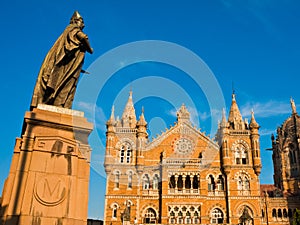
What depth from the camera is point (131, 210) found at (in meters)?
36.1

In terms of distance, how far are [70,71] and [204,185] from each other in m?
31.2

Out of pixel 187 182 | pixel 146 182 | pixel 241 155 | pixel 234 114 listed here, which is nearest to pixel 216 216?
pixel 187 182

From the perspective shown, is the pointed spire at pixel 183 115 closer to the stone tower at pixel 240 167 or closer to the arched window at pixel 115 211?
the stone tower at pixel 240 167

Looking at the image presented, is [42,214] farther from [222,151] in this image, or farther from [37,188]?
[222,151]

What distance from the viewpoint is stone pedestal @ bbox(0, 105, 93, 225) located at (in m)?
6.32

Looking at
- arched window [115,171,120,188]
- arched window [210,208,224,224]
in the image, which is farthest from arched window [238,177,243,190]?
arched window [115,171,120,188]

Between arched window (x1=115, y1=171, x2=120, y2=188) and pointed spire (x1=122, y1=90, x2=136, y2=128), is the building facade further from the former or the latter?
pointed spire (x1=122, y1=90, x2=136, y2=128)

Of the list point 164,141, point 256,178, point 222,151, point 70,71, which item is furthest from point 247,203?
point 70,71

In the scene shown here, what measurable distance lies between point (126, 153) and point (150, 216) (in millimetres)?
7842

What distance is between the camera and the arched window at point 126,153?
3881 cm

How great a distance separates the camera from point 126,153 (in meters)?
39.1

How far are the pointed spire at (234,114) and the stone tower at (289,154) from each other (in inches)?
797

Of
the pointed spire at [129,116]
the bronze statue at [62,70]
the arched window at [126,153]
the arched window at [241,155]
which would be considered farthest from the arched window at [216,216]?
the bronze statue at [62,70]

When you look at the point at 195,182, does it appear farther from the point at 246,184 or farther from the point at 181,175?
the point at 246,184
